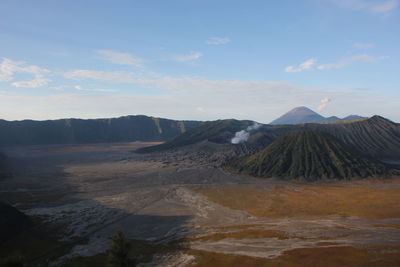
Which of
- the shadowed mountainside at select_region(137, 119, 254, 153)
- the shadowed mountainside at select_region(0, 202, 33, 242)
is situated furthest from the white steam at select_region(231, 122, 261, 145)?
the shadowed mountainside at select_region(0, 202, 33, 242)

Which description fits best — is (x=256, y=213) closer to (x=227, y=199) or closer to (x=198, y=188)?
(x=227, y=199)

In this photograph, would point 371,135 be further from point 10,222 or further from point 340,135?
point 10,222

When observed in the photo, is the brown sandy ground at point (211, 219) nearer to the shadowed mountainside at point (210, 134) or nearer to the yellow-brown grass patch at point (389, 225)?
the yellow-brown grass patch at point (389, 225)

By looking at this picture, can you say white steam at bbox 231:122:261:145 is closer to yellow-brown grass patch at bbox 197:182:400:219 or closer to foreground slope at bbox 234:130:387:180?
foreground slope at bbox 234:130:387:180

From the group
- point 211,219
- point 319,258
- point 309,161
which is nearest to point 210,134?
point 309,161

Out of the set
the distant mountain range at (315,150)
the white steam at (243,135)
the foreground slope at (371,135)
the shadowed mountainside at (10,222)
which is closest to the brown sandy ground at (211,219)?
the shadowed mountainside at (10,222)

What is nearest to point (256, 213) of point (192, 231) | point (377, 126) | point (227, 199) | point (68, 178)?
point (227, 199)
